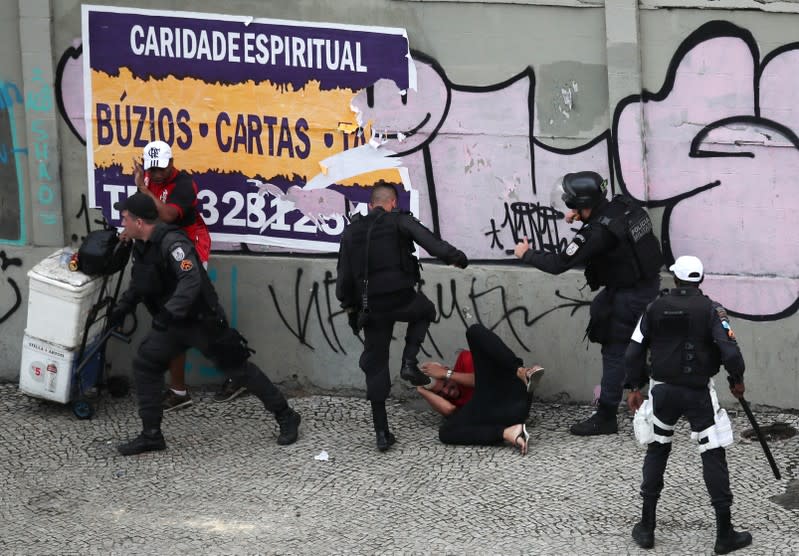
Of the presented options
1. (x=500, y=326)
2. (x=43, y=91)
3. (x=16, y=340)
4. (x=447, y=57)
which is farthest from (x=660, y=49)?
(x=16, y=340)

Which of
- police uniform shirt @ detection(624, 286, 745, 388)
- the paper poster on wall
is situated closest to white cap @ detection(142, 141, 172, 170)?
the paper poster on wall

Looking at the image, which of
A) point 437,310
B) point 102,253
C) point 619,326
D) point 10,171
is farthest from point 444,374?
point 10,171

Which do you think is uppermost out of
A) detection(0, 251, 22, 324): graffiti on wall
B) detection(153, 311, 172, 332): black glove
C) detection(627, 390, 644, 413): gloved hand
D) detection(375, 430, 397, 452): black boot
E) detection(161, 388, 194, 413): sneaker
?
detection(0, 251, 22, 324): graffiti on wall

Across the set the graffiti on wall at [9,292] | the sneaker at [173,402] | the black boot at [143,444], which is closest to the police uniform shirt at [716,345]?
the black boot at [143,444]

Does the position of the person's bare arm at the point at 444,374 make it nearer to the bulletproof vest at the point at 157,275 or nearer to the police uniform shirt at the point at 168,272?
the bulletproof vest at the point at 157,275

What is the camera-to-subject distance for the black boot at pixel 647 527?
21.2 ft

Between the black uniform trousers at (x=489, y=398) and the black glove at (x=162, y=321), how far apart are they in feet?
5.88

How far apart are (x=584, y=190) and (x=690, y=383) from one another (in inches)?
67.6

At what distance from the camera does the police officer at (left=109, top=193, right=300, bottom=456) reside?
7.54 meters

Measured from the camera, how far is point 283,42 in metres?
8.52

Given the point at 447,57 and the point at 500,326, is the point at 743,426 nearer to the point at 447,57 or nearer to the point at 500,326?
the point at 500,326

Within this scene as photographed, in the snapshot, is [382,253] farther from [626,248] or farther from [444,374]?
[626,248]

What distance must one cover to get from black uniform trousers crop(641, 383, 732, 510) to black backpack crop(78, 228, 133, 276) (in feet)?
11.7

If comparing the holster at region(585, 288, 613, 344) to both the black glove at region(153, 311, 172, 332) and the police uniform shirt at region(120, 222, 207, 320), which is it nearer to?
the police uniform shirt at region(120, 222, 207, 320)
